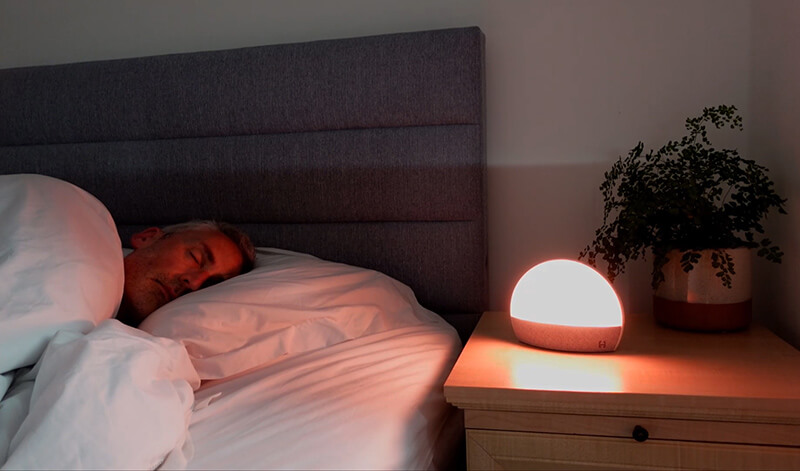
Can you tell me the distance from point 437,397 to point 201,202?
0.92 meters

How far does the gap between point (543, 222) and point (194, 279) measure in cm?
86

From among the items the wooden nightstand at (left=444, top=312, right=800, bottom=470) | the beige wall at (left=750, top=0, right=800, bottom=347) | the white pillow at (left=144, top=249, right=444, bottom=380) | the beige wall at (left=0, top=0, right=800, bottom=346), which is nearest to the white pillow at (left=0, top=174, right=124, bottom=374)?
the white pillow at (left=144, top=249, right=444, bottom=380)

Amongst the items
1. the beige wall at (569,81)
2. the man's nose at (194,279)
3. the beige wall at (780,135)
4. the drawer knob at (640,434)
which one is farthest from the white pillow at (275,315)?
the beige wall at (780,135)

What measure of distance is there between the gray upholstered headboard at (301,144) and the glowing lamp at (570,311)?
40 centimetres

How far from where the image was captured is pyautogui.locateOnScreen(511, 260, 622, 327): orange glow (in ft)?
3.98

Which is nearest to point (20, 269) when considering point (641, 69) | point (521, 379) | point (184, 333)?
point (184, 333)

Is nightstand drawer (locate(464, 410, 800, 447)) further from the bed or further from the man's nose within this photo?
the man's nose

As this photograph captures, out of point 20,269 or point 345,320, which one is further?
point 345,320

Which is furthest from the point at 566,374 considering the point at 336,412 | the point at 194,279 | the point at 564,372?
the point at 194,279

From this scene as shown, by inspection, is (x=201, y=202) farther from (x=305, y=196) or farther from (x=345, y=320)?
(x=345, y=320)

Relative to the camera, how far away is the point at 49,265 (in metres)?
1.20

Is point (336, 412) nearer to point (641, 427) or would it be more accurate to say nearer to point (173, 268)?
point (641, 427)

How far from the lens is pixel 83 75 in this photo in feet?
6.10

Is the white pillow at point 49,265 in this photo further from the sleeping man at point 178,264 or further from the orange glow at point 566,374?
the orange glow at point 566,374
